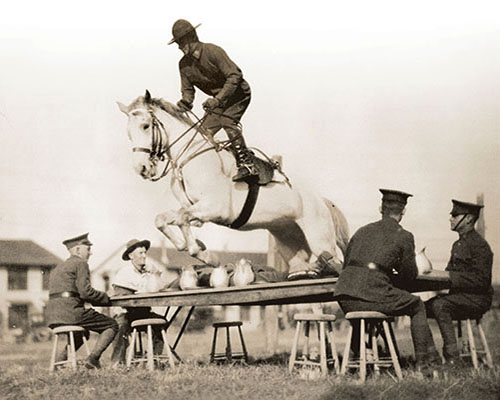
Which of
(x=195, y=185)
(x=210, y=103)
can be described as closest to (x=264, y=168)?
(x=195, y=185)

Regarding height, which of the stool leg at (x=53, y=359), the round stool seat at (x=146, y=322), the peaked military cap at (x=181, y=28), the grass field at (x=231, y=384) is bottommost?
the grass field at (x=231, y=384)

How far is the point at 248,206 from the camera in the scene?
7.04 metres

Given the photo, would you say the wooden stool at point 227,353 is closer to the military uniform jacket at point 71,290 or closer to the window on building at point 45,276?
the military uniform jacket at point 71,290

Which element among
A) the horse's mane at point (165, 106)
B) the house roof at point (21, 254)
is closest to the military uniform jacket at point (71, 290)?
the house roof at point (21, 254)

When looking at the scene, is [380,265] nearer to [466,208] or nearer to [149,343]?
[466,208]

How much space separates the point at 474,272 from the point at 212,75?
2863 mm

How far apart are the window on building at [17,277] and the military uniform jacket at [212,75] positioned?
2181 millimetres

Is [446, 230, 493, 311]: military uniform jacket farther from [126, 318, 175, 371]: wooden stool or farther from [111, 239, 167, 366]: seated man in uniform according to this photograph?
[111, 239, 167, 366]: seated man in uniform

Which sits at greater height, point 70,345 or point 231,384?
point 70,345

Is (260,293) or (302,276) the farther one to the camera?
(302,276)

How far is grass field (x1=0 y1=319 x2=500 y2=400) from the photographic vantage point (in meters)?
5.04

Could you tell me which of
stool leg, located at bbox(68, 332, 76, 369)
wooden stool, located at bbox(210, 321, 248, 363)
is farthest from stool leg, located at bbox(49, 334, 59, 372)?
wooden stool, located at bbox(210, 321, 248, 363)

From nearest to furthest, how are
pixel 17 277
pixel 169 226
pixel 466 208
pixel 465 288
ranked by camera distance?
pixel 465 288
pixel 466 208
pixel 169 226
pixel 17 277

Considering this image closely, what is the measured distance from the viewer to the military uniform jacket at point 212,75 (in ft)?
22.9
